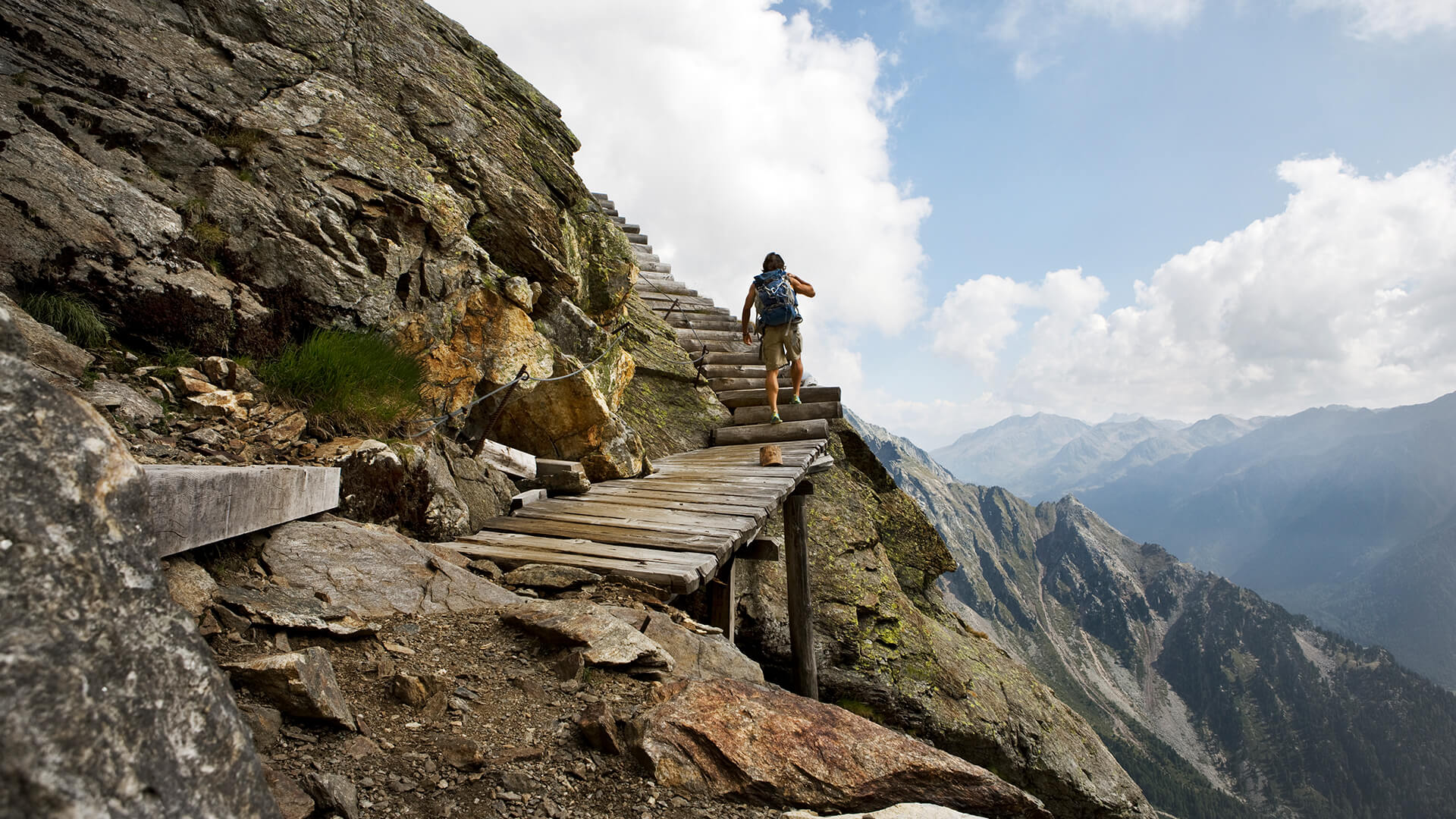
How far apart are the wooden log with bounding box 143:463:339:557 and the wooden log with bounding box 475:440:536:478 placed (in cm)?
270

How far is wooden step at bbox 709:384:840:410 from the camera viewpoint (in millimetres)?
13078

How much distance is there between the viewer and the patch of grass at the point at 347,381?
15.0 feet

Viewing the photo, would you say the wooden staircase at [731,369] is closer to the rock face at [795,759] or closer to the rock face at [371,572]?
the rock face at [371,572]

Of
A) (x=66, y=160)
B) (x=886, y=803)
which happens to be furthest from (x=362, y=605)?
(x=66, y=160)

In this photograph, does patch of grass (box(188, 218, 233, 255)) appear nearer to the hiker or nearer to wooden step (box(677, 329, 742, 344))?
the hiker

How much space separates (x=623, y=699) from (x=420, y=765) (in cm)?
102

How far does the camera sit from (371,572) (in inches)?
152

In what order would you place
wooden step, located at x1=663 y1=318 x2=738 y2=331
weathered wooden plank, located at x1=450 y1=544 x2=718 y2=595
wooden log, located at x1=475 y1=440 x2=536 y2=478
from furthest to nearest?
wooden step, located at x1=663 y1=318 x2=738 y2=331, wooden log, located at x1=475 y1=440 x2=536 y2=478, weathered wooden plank, located at x1=450 y1=544 x2=718 y2=595

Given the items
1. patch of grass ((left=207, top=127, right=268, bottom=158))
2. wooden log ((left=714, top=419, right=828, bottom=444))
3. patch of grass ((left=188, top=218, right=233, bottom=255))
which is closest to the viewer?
patch of grass ((left=188, top=218, right=233, bottom=255))

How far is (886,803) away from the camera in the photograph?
286 cm

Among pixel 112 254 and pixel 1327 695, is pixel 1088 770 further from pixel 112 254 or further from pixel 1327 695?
pixel 1327 695

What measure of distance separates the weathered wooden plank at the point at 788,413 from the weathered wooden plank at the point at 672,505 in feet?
17.4

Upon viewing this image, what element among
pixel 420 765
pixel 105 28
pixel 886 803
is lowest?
pixel 886 803

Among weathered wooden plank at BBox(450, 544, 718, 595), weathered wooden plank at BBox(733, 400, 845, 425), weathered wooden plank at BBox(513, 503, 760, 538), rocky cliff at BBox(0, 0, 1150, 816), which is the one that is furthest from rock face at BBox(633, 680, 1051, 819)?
weathered wooden plank at BBox(733, 400, 845, 425)
